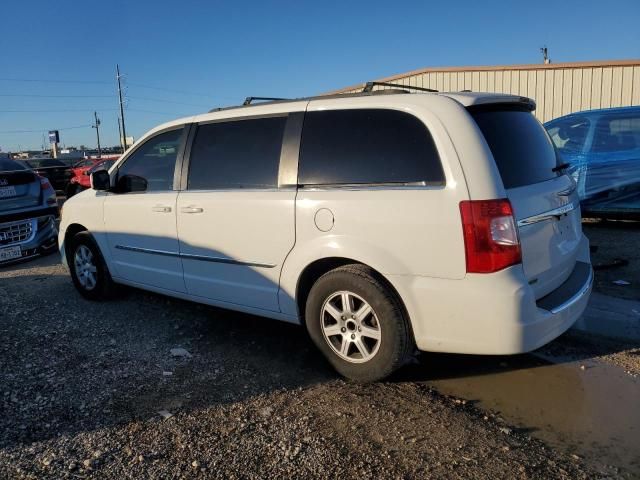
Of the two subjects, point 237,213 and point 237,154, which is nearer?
point 237,213

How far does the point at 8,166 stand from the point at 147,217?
4.89m

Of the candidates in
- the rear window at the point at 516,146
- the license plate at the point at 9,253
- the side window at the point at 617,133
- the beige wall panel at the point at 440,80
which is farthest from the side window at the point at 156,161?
the beige wall panel at the point at 440,80

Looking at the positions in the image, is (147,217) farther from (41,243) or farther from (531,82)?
(531,82)

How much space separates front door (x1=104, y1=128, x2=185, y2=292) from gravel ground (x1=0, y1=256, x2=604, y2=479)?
546mm

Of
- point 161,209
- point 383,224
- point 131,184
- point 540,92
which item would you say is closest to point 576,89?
point 540,92

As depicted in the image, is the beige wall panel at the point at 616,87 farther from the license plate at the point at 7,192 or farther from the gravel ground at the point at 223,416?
the license plate at the point at 7,192

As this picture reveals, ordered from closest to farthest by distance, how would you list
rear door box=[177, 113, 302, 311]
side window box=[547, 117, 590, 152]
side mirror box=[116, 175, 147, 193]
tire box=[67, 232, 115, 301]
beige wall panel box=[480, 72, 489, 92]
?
rear door box=[177, 113, 302, 311], side mirror box=[116, 175, 147, 193], tire box=[67, 232, 115, 301], side window box=[547, 117, 590, 152], beige wall panel box=[480, 72, 489, 92]

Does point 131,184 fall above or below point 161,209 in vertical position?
above

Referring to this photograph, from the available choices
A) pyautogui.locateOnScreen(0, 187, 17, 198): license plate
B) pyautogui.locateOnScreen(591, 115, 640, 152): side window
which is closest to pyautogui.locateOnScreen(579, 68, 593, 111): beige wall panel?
pyautogui.locateOnScreen(591, 115, 640, 152): side window

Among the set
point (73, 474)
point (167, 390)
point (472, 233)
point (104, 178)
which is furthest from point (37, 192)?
point (472, 233)

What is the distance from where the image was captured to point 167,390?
11.8 feet

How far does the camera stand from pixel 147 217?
189 inches

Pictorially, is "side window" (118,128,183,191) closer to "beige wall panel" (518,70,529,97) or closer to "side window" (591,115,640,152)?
"side window" (591,115,640,152)

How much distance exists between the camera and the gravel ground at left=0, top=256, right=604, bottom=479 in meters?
2.72
